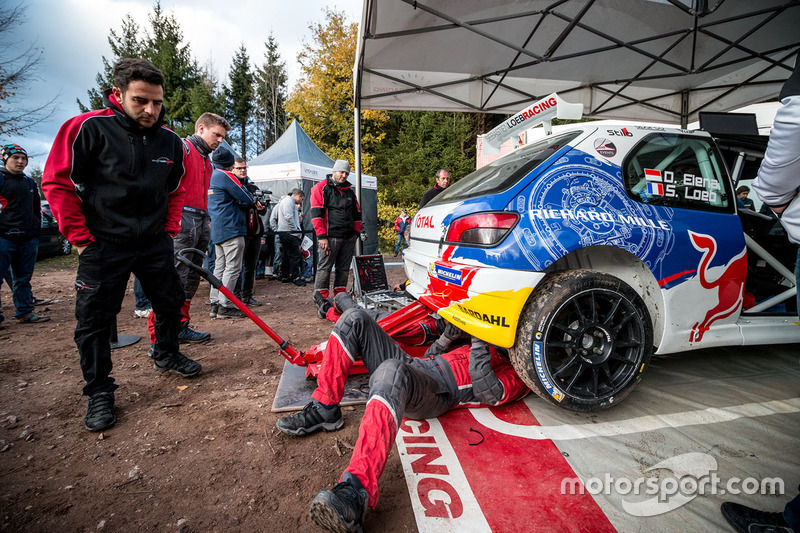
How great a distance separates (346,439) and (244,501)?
1.87 feet

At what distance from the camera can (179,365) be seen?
108 inches

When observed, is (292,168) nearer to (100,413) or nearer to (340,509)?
(100,413)

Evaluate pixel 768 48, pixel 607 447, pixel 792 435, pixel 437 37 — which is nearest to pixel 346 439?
pixel 607 447

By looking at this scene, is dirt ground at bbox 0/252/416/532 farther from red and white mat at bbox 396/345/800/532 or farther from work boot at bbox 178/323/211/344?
work boot at bbox 178/323/211/344

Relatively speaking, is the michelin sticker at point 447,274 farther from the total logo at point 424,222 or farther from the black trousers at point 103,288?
the black trousers at point 103,288

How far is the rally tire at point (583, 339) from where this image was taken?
1.92 m

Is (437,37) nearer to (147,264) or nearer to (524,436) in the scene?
(147,264)

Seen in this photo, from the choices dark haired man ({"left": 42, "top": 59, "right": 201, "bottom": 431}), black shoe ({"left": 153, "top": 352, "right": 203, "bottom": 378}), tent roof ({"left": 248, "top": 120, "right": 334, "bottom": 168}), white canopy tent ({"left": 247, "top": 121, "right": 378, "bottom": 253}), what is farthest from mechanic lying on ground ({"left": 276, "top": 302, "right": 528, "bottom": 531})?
tent roof ({"left": 248, "top": 120, "right": 334, "bottom": 168})

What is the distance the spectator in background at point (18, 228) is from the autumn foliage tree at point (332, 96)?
37.8 ft

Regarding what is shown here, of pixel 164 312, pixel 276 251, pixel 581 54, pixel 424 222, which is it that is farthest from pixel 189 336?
pixel 581 54

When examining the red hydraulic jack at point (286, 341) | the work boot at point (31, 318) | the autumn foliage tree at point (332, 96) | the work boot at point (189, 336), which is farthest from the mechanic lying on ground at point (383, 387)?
the autumn foliage tree at point (332, 96)

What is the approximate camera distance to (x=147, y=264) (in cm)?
244

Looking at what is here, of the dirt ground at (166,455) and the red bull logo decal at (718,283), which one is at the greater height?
the red bull logo decal at (718,283)

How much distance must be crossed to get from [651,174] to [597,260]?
607 mm
